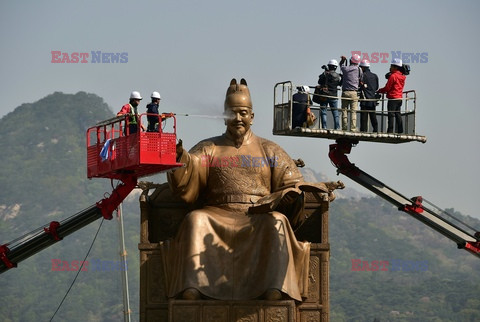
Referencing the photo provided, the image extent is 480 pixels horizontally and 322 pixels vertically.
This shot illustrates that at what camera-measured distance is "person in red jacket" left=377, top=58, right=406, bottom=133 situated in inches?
1406

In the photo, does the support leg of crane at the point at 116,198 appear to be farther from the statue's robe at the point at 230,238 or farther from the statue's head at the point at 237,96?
the statue's head at the point at 237,96

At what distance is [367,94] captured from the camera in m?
35.6

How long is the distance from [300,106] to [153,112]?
10.6 ft

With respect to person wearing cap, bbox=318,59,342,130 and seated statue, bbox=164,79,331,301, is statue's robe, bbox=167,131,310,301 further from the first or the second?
person wearing cap, bbox=318,59,342,130

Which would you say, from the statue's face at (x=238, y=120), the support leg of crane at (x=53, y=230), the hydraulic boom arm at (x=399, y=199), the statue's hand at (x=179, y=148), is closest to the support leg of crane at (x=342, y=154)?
the hydraulic boom arm at (x=399, y=199)

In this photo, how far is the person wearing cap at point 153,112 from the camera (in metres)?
32.2

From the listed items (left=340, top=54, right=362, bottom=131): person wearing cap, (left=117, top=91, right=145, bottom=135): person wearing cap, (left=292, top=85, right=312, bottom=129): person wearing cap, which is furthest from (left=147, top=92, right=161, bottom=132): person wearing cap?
(left=340, top=54, right=362, bottom=131): person wearing cap

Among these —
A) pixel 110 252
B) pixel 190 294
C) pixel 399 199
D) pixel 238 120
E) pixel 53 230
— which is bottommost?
pixel 110 252

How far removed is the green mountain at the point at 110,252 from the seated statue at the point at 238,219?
153ft

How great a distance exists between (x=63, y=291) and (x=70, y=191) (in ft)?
105

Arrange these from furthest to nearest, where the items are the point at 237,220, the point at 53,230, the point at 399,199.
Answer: the point at 399,199 < the point at 53,230 < the point at 237,220

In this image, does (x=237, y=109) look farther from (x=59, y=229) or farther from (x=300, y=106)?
(x=59, y=229)

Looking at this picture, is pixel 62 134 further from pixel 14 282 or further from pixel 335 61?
pixel 335 61

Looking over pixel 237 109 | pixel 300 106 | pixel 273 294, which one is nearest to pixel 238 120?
pixel 237 109
